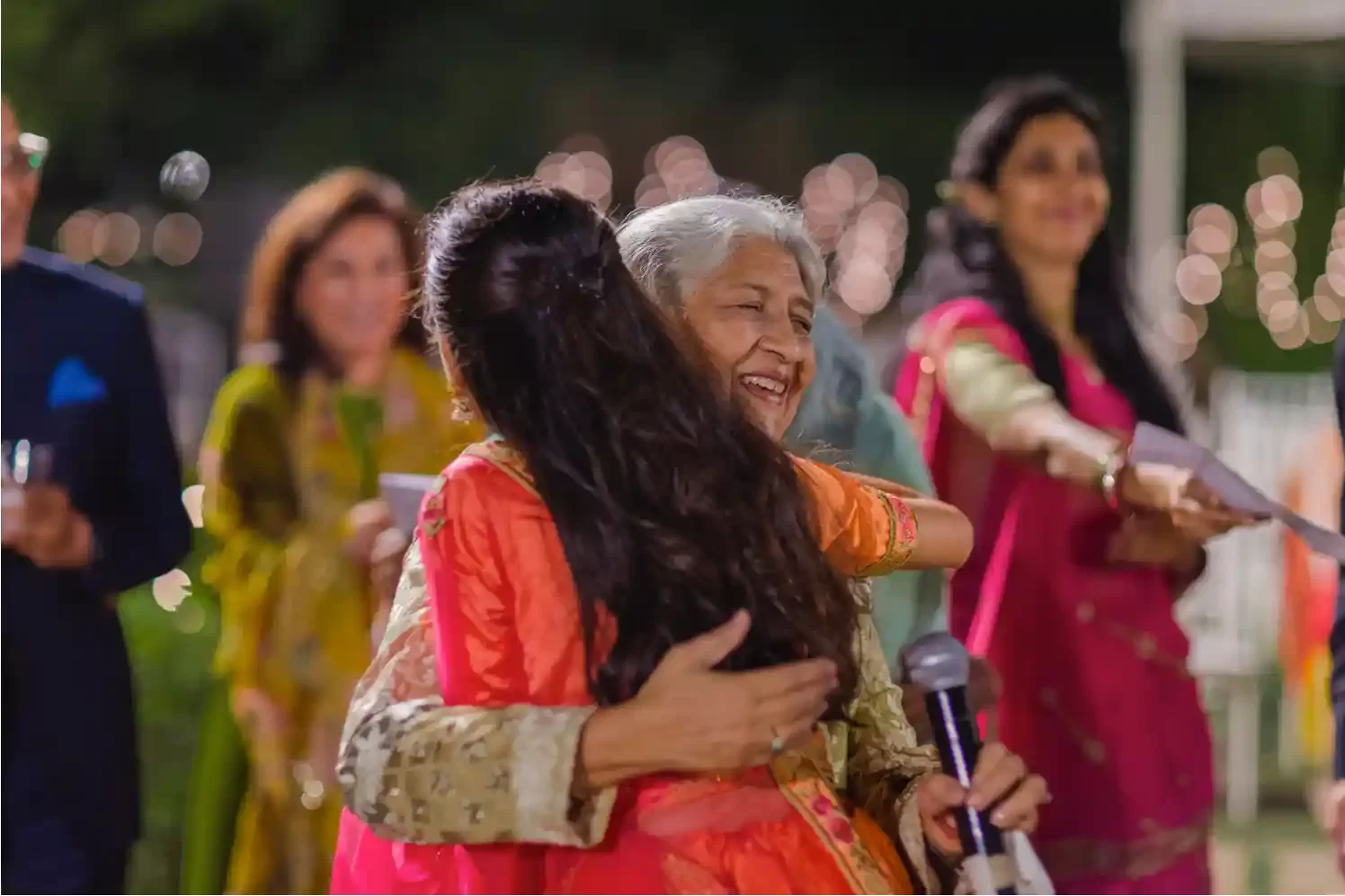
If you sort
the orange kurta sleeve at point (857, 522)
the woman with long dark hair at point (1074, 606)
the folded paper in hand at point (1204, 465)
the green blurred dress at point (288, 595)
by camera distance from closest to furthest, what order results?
1. the orange kurta sleeve at point (857, 522)
2. the folded paper in hand at point (1204, 465)
3. the woman with long dark hair at point (1074, 606)
4. the green blurred dress at point (288, 595)

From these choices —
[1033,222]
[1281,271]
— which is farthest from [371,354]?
[1281,271]

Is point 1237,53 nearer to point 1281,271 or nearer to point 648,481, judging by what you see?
point 1281,271

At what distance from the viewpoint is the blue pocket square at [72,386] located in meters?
2.66

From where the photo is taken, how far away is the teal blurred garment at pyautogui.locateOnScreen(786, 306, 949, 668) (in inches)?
94.3

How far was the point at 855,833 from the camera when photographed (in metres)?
1.57

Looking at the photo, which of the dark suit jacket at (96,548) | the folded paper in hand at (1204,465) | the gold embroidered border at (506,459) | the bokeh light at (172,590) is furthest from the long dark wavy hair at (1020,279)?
the bokeh light at (172,590)

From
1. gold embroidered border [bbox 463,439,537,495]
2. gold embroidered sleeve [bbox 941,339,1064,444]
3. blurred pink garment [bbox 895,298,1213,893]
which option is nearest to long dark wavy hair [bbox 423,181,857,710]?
gold embroidered border [bbox 463,439,537,495]

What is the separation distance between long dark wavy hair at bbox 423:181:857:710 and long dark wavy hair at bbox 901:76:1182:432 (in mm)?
1490

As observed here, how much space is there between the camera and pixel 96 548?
266cm

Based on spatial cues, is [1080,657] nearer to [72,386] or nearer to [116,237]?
[72,386]

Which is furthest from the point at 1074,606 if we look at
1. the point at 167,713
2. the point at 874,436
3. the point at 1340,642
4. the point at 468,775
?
the point at 167,713

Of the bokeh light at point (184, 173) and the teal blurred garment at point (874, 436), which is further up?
the bokeh light at point (184, 173)

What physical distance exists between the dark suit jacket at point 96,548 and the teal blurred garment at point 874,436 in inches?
38.5

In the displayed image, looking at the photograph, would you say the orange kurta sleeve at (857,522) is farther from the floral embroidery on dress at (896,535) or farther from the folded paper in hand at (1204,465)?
the folded paper in hand at (1204,465)
